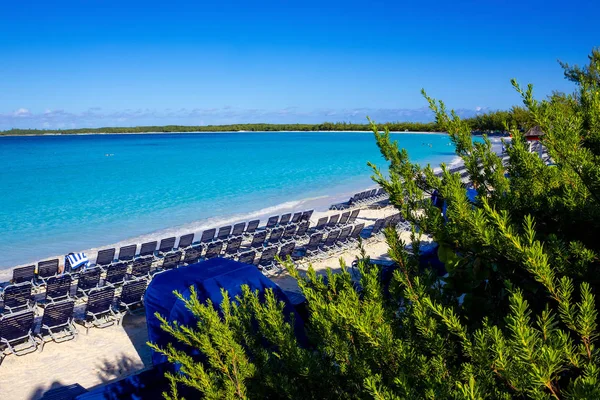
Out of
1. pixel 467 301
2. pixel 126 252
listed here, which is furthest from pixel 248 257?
pixel 467 301

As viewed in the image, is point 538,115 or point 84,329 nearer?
point 538,115

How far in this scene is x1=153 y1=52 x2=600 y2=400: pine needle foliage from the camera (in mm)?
1589

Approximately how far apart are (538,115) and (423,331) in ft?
3.88

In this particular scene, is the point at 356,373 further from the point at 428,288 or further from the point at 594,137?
the point at 594,137

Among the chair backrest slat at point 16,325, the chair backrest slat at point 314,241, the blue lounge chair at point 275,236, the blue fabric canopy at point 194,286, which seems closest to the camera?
the blue fabric canopy at point 194,286

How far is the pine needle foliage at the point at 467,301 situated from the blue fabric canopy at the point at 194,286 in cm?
285

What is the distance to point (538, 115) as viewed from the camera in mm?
2311

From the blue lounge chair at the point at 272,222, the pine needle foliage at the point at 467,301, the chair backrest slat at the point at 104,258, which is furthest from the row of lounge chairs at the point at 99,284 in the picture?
the pine needle foliage at the point at 467,301

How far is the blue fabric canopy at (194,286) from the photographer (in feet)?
18.3

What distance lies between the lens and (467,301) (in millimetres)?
2275

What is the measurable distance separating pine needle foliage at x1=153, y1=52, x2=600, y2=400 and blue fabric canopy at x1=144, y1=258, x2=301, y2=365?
2848mm

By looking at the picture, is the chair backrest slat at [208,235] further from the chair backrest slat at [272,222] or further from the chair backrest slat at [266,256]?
the chair backrest slat at [266,256]

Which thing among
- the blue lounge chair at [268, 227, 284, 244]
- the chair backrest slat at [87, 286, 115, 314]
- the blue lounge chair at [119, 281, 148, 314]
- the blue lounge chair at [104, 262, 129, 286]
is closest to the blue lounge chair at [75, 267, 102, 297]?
the blue lounge chair at [104, 262, 129, 286]

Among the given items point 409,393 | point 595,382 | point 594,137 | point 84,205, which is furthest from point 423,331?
point 84,205
